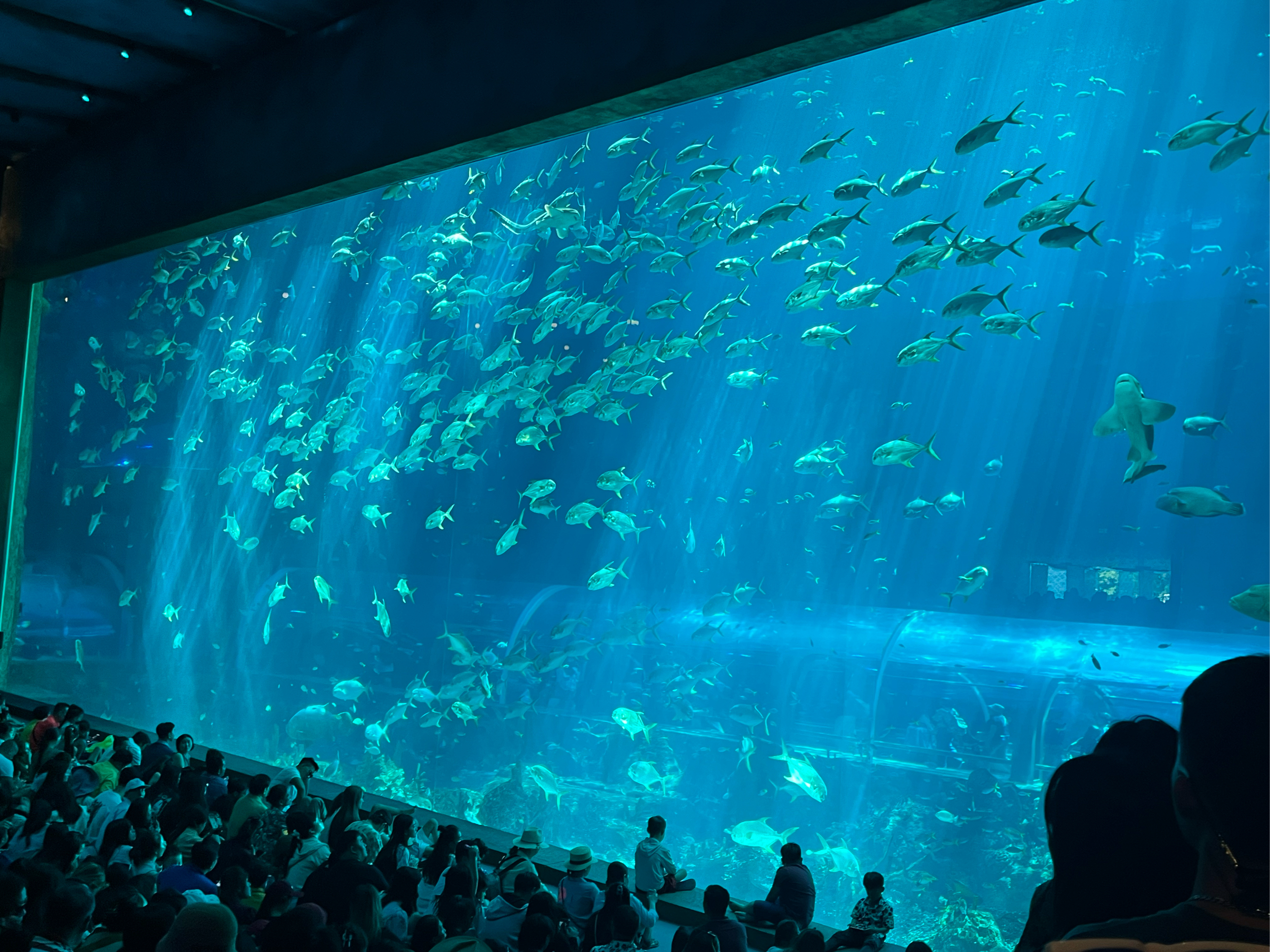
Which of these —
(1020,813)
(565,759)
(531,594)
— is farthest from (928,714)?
(531,594)

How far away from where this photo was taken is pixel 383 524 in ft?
158

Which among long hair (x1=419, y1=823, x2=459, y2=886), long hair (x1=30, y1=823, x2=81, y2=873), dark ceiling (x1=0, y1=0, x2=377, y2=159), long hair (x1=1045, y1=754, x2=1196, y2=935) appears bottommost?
long hair (x1=419, y1=823, x2=459, y2=886)

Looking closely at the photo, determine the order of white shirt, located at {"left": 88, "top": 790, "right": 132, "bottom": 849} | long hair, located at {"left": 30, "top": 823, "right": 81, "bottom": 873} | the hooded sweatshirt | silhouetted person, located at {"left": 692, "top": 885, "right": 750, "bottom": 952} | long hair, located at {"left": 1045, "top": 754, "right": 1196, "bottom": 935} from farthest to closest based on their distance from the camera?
the hooded sweatshirt, white shirt, located at {"left": 88, "top": 790, "right": 132, "bottom": 849}, long hair, located at {"left": 30, "top": 823, "right": 81, "bottom": 873}, silhouetted person, located at {"left": 692, "top": 885, "right": 750, "bottom": 952}, long hair, located at {"left": 1045, "top": 754, "right": 1196, "bottom": 935}

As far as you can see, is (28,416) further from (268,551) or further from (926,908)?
(268,551)

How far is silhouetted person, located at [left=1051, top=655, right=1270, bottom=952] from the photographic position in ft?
3.46

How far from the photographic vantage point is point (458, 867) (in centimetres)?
425

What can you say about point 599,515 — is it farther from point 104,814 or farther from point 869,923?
point 869,923

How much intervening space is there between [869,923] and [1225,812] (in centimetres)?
383

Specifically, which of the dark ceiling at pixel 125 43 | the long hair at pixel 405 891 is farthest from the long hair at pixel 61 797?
the dark ceiling at pixel 125 43

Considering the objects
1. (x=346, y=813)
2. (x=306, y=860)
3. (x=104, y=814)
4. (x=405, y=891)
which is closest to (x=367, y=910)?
(x=405, y=891)

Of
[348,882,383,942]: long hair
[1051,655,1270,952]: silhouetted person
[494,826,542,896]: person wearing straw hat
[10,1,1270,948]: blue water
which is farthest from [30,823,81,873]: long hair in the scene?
[10,1,1270,948]: blue water

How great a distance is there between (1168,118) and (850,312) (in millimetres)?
17769

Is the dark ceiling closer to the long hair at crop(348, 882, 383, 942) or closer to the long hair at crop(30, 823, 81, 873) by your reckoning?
the long hair at crop(30, 823, 81, 873)

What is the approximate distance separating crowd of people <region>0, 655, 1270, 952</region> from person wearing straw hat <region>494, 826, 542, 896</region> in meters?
0.02
